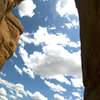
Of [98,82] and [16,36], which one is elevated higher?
[16,36]

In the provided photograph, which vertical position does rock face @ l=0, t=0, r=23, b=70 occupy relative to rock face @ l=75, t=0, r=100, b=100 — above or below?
above

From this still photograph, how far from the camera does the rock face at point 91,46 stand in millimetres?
8195

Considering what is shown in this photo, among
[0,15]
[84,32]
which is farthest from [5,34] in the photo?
[84,32]

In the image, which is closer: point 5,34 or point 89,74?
point 89,74

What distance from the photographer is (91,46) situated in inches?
354

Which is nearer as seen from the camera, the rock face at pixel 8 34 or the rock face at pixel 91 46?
the rock face at pixel 91 46

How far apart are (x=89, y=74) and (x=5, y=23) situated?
30426 millimetres

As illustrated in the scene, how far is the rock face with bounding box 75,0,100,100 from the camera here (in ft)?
26.9

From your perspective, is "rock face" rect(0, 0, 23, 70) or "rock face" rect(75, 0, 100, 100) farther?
"rock face" rect(0, 0, 23, 70)

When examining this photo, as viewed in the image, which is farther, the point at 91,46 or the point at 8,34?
the point at 8,34

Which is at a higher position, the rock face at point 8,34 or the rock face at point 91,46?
the rock face at point 8,34

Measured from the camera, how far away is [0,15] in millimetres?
24562

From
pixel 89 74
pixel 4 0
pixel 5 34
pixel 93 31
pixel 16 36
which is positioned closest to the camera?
pixel 93 31

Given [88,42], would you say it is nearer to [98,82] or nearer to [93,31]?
[93,31]
